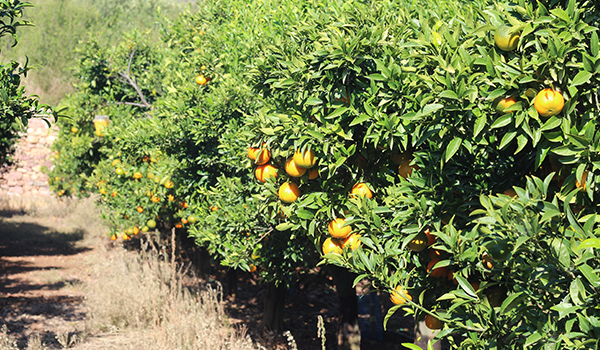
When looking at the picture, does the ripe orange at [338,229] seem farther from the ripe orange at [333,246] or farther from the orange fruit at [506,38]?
the orange fruit at [506,38]

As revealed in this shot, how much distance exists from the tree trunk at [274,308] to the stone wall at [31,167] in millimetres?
15671

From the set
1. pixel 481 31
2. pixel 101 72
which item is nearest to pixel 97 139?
pixel 101 72

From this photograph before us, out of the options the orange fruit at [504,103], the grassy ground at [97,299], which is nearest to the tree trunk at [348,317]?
the grassy ground at [97,299]

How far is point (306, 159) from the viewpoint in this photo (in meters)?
2.93

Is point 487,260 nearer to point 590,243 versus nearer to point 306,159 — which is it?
point 590,243

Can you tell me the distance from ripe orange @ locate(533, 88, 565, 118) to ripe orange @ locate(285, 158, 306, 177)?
4.60ft

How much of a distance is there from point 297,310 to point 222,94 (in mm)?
5573

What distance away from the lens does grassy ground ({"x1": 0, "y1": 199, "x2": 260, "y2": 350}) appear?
5.74m

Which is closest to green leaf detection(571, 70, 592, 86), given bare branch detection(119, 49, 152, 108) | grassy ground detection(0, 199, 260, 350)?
grassy ground detection(0, 199, 260, 350)

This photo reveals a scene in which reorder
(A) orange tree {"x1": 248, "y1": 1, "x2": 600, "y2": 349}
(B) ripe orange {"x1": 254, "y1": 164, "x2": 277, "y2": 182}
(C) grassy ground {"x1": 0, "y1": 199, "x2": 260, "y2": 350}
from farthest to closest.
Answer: (C) grassy ground {"x1": 0, "y1": 199, "x2": 260, "y2": 350} → (B) ripe orange {"x1": 254, "y1": 164, "x2": 277, "y2": 182} → (A) orange tree {"x1": 248, "y1": 1, "x2": 600, "y2": 349}

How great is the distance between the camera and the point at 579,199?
6.59 feet

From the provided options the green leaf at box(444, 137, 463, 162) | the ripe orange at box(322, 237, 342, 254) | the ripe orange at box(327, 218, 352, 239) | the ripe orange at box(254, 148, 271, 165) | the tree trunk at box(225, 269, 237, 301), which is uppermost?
the ripe orange at box(254, 148, 271, 165)

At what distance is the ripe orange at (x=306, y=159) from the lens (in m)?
2.93

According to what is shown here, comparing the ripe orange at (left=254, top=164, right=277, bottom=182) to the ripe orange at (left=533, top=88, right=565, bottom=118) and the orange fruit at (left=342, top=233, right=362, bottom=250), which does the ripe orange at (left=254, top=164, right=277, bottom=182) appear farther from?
the ripe orange at (left=533, top=88, right=565, bottom=118)
